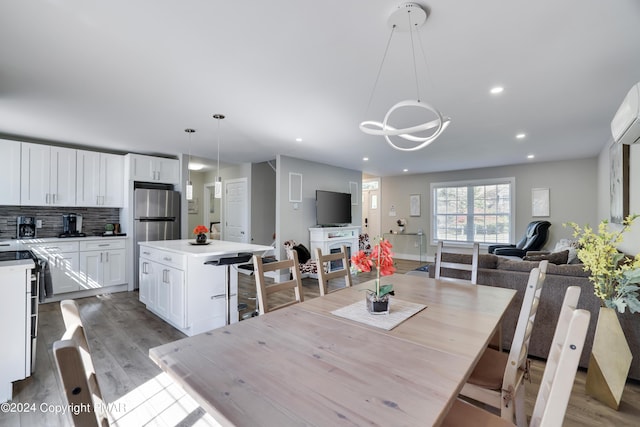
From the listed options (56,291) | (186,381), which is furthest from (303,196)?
(186,381)

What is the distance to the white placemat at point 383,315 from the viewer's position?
1.40 m

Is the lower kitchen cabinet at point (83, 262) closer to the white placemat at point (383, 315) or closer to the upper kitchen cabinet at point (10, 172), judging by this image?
the upper kitchen cabinet at point (10, 172)

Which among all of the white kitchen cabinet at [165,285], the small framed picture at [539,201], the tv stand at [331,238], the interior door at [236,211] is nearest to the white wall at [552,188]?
the small framed picture at [539,201]

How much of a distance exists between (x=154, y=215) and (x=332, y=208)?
3482 millimetres

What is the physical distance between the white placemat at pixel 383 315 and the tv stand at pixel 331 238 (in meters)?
4.29

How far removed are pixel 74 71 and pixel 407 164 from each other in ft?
19.4

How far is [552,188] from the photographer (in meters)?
6.41

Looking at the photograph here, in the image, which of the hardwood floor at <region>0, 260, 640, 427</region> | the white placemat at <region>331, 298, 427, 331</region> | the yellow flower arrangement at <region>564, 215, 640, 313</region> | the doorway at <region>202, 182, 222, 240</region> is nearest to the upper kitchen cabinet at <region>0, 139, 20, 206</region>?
the hardwood floor at <region>0, 260, 640, 427</region>

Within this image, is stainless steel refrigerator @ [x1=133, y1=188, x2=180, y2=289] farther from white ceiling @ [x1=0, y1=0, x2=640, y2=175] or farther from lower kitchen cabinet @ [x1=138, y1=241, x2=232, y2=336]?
lower kitchen cabinet @ [x1=138, y1=241, x2=232, y2=336]

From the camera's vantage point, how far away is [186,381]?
90cm

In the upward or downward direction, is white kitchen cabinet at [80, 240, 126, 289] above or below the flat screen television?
below

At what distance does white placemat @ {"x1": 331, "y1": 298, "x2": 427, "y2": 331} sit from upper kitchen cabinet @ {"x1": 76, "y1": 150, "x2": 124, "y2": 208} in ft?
16.6

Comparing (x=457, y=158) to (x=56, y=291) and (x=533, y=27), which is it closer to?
(x=533, y=27)

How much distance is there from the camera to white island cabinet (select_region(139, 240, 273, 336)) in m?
3.05
